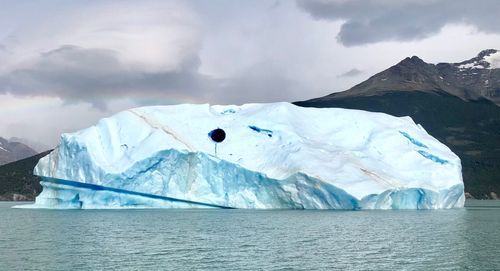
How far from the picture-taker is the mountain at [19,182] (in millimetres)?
107938

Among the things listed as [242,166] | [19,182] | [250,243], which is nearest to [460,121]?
[19,182]

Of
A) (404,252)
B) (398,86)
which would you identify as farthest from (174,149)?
(398,86)

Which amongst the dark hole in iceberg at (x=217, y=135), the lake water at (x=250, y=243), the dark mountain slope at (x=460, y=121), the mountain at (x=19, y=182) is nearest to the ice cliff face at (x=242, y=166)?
the dark hole in iceberg at (x=217, y=135)

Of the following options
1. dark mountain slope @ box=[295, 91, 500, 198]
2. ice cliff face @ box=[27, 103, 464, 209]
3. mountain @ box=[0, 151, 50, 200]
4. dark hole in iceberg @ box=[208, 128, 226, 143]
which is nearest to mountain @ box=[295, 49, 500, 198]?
dark mountain slope @ box=[295, 91, 500, 198]

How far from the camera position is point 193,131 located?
4516 centimetres

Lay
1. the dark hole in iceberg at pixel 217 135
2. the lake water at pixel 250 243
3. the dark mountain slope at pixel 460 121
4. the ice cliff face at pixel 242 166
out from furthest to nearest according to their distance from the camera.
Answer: the dark mountain slope at pixel 460 121
the dark hole in iceberg at pixel 217 135
the ice cliff face at pixel 242 166
the lake water at pixel 250 243

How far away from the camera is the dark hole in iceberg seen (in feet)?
149

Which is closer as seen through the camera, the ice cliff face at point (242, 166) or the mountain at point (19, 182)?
the ice cliff face at point (242, 166)

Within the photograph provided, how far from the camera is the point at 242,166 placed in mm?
42312

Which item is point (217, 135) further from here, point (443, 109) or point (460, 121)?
point (443, 109)

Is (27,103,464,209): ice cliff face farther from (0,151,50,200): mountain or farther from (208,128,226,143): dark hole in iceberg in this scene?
(0,151,50,200): mountain

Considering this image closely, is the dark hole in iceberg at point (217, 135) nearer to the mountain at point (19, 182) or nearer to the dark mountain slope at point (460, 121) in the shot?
the mountain at point (19, 182)

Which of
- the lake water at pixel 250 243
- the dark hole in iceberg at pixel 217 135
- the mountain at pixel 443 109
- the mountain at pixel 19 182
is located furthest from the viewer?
the mountain at pixel 443 109

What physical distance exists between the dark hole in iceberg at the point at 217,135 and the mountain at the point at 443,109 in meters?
77.5
